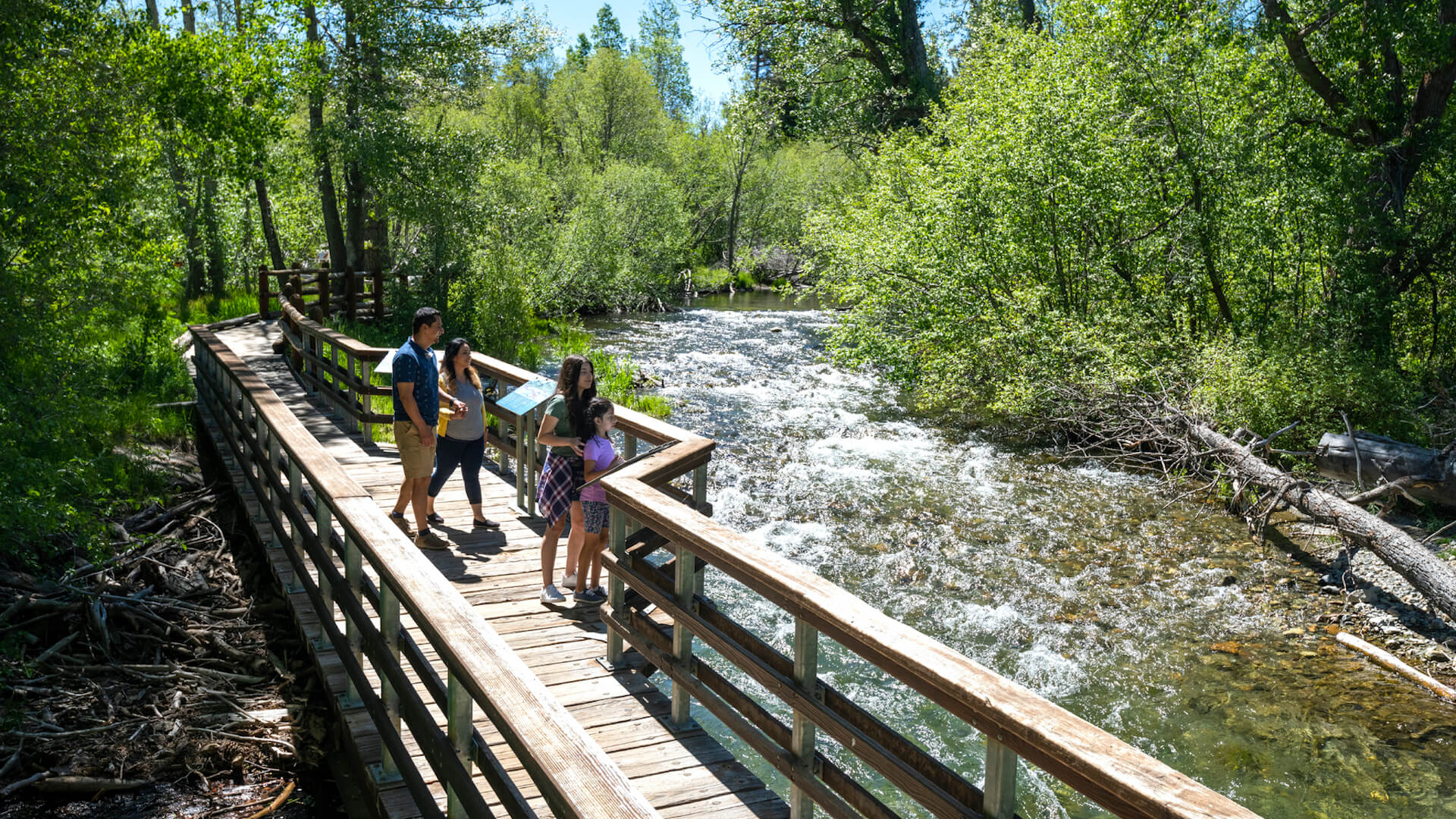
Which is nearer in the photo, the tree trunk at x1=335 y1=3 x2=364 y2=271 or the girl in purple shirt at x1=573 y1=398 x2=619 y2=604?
the girl in purple shirt at x1=573 y1=398 x2=619 y2=604

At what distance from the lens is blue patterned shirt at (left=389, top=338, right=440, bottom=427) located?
23.9 feet

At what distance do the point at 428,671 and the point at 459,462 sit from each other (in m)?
3.96

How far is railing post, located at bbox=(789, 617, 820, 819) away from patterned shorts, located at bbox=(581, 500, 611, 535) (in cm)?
251

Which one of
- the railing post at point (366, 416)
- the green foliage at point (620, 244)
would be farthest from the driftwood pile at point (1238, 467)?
the green foliage at point (620, 244)

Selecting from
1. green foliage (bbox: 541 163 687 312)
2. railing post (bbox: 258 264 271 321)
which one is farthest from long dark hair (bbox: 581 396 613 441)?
green foliage (bbox: 541 163 687 312)

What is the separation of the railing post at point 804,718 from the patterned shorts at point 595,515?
8.22 feet

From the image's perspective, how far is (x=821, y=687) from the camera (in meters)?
3.75

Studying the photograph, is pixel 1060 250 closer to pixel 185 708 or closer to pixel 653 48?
pixel 185 708

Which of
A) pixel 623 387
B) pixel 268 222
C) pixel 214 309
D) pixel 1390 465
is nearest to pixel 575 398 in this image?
pixel 1390 465

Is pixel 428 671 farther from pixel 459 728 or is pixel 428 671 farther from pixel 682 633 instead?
pixel 682 633

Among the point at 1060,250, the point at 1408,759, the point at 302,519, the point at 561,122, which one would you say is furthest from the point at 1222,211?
the point at 561,122

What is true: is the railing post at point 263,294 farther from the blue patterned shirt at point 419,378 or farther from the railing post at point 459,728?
the railing post at point 459,728

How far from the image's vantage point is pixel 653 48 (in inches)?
2808

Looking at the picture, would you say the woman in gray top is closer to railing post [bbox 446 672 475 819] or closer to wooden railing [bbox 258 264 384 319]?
railing post [bbox 446 672 475 819]
